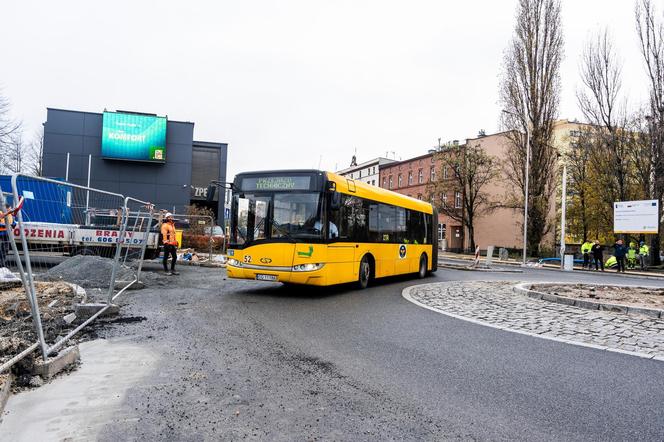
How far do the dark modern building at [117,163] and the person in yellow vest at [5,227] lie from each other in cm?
3243

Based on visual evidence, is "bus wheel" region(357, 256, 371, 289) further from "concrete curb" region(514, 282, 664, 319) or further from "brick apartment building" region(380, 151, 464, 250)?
"brick apartment building" region(380, 151, 464, 250)

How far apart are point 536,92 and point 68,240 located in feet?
122

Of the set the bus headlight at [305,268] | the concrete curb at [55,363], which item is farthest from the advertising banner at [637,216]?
the concrete curb at [55,363]

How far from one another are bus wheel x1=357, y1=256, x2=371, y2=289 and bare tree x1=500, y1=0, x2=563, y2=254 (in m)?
29.1

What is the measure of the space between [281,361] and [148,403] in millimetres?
1683

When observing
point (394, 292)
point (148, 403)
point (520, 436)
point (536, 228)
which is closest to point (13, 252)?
point (148, 403)

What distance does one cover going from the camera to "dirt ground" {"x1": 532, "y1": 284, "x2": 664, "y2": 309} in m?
10.9

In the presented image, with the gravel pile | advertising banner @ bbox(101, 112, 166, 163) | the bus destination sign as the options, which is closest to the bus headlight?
the bus destination sign

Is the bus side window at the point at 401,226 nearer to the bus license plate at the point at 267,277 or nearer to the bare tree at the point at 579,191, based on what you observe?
the bus license plate at the point at 267,277

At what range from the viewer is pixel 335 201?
10773 millimetres

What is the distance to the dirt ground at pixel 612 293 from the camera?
10859 millimetres

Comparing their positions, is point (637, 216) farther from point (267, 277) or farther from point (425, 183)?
point (425, 183)

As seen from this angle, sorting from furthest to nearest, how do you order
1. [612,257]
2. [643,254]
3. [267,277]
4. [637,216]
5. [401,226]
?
[612,257]
[643,254]
[637,216]
[401,226]
[267,277]

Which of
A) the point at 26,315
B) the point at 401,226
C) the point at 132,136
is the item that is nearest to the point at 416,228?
the point at 401,226
